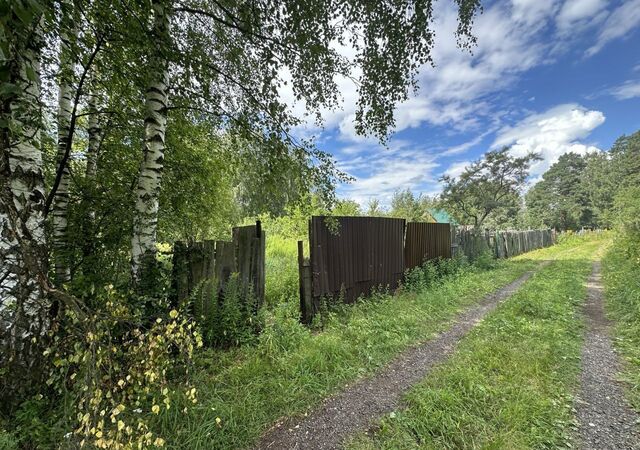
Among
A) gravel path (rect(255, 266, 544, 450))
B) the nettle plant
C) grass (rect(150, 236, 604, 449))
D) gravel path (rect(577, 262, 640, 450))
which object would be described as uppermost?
the nettle plant

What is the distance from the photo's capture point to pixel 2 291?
1.75 metres

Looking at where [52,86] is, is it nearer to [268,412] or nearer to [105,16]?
[105,16]

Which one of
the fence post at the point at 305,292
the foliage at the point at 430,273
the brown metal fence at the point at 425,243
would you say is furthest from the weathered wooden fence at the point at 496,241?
the fence post at the point at 305,292

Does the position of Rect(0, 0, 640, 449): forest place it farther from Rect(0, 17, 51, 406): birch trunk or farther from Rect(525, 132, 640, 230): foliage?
Rect(525, 132, 640, 230): foliage

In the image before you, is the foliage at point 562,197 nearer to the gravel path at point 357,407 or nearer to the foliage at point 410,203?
the foliage at point 410,203

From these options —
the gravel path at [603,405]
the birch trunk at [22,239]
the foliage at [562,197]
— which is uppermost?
the foliage at [562,197]

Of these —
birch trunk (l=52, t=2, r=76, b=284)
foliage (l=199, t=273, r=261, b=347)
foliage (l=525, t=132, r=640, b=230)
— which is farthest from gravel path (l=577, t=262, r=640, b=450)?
foliage (l=525, t=132, r=640, b=230)

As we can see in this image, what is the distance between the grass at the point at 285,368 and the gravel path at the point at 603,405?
5.83 ft

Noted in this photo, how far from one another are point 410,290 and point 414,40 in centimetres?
508

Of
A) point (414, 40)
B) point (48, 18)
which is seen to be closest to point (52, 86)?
point (48, 18)

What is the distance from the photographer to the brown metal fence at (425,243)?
290 inches

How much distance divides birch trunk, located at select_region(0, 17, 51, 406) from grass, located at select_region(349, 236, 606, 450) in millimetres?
2431

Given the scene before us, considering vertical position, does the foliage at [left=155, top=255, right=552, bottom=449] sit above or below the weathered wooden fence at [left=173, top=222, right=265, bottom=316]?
below

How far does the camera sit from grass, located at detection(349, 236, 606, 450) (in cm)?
219
